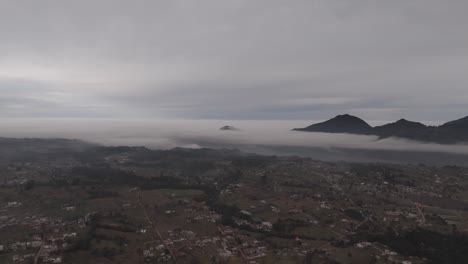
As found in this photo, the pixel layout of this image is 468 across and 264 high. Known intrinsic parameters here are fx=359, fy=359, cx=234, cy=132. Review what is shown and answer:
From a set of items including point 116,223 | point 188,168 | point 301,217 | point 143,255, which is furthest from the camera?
point 188,168

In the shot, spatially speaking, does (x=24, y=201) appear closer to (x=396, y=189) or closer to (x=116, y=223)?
(x=116, y=223)

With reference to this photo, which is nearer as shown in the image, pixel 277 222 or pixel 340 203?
pixel 277 222

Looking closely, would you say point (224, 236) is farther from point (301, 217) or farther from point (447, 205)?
point (447, 205)

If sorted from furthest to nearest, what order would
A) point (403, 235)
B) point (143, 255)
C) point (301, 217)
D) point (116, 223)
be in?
point (301, 217) < point (116, 223) < point (403, 235) < point (143, 255)

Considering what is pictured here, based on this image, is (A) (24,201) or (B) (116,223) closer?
(B) (116,223)

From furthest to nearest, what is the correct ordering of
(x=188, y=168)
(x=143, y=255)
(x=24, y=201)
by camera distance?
(x=188, y=168), (x=24, y=201), (x=143, y=255)

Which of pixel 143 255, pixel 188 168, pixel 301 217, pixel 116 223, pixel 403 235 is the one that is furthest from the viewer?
pixel 188 168

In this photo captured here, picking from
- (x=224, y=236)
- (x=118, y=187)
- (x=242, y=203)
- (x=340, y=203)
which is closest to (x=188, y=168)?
(x=118, y=187)

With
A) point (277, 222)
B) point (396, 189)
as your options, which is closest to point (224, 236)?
point (277, 222)
